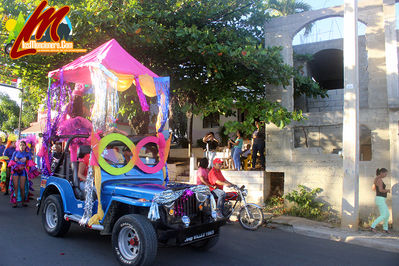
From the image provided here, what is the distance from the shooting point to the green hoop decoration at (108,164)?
482 cm

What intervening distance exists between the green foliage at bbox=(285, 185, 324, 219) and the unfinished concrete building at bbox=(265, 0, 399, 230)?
9.3 inches

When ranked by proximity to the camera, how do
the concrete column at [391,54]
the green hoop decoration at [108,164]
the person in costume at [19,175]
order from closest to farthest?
the green hoop decoration at [108,164] → the concrete column at [391,54] → the person in costume at [19,175]

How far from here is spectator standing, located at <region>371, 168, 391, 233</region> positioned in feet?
22.8

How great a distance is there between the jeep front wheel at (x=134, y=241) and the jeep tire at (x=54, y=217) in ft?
5.35

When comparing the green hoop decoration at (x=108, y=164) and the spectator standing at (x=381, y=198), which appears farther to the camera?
the spectator standing at (x=381, y=198)

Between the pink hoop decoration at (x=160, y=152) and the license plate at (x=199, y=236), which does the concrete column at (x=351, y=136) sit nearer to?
the license plate at (x=199, y=236)

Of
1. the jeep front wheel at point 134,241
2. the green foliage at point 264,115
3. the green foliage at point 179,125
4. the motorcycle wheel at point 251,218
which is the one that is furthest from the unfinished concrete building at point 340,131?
the green foliage at point 179,125

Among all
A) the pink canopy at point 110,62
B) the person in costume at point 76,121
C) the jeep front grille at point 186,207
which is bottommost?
the jeep front grille at point 186,207

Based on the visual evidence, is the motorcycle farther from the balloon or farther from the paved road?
the balloon

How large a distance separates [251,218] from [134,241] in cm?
347

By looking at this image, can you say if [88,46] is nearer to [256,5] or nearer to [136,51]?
[136,51]

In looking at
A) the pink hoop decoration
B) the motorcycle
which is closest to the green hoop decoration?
the pink hoop decoration

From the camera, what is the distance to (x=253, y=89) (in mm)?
10641

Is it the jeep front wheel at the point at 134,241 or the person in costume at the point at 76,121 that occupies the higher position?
the person in costume at the point at 76,121
